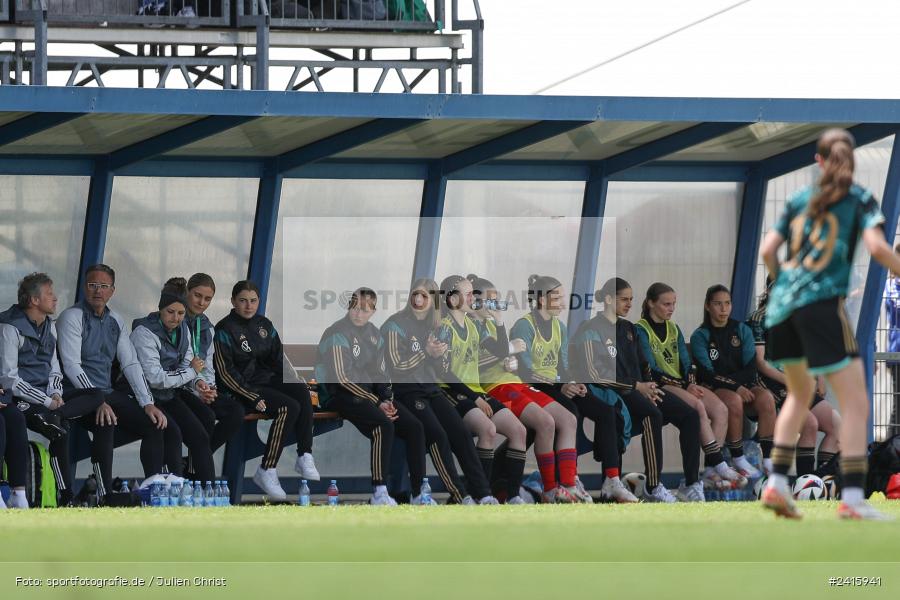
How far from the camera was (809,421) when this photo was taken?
1166 cm

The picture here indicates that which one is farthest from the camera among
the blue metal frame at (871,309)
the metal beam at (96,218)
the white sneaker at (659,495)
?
the blue metal frame at (871,309)

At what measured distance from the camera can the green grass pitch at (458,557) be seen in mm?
5551

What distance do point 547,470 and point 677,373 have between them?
4.91 feet

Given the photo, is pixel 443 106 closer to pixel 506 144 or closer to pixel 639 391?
pixel 506 144

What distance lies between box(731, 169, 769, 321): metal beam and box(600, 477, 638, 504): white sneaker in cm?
241

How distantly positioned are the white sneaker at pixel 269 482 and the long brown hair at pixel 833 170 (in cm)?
510

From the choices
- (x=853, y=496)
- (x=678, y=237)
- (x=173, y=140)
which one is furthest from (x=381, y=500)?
(x=853, y=496)

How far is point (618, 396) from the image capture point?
1138cm

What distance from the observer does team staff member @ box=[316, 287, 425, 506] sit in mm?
10711

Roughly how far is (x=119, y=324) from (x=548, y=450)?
298cm

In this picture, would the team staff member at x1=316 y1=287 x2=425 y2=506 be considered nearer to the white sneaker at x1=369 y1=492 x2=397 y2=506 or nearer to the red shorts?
the white sneaker at x1=369 y1=492 x2=397 y2=506

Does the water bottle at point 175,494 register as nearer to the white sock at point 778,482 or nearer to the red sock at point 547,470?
the red sock at point 547,470

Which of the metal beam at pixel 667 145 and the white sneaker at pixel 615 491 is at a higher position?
the metal beam at pixel 667 145

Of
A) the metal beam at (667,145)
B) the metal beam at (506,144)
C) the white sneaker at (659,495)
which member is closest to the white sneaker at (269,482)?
the white sneaker at (659,495)
